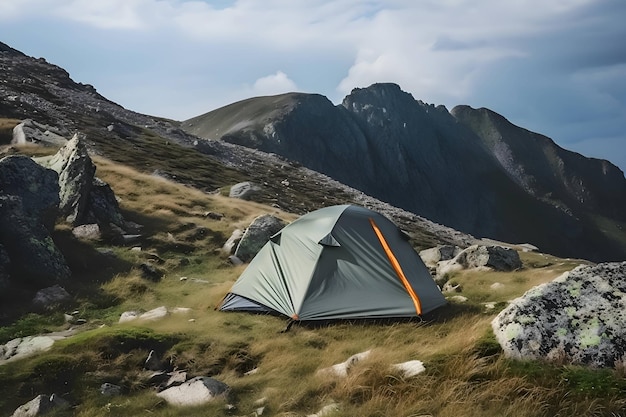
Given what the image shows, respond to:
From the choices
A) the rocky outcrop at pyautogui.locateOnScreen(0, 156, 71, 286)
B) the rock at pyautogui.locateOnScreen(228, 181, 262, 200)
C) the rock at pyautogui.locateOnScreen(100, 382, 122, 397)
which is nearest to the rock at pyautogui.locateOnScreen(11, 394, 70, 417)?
the rock at pyautogui.locateOnScreen(100, 382, 122, 397)

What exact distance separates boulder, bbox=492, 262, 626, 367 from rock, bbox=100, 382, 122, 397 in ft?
21.1

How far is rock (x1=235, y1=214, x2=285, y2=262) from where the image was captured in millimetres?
20672

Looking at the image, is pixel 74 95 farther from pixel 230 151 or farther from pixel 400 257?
pixel 400 257

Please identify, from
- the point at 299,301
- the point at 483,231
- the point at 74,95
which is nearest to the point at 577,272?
the point at 299,301

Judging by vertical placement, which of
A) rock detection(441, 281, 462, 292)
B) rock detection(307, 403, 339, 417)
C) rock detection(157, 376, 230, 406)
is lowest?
rock detection(157, 376, 230, 406)

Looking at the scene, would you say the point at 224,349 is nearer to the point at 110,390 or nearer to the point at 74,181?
the point at 110,390

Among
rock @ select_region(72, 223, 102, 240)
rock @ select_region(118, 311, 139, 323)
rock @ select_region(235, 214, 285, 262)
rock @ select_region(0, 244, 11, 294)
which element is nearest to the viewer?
rock @ select_region(118, 311, 139, 323)

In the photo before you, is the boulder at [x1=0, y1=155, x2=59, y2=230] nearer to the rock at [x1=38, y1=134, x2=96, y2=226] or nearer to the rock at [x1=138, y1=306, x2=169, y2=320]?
the rock at [x1=38, y1=134, x2=96, y2=226]

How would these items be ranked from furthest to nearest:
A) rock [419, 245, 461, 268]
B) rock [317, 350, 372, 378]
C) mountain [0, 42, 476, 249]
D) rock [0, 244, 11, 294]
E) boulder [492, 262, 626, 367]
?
mountain [0, 42, 476, 249]
rock [419, 245, 461, 268]
rock [0, 244, 11, 294]
rock [317, 350, 372, 378]
boulder [492, 262, 626, 367]

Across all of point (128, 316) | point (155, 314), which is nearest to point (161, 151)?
point (128, 316)

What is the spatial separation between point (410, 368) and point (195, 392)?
351 cm

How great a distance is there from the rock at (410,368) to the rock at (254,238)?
43.4 feet

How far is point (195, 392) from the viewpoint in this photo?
317 inches

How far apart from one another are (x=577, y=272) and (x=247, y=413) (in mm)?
6155
